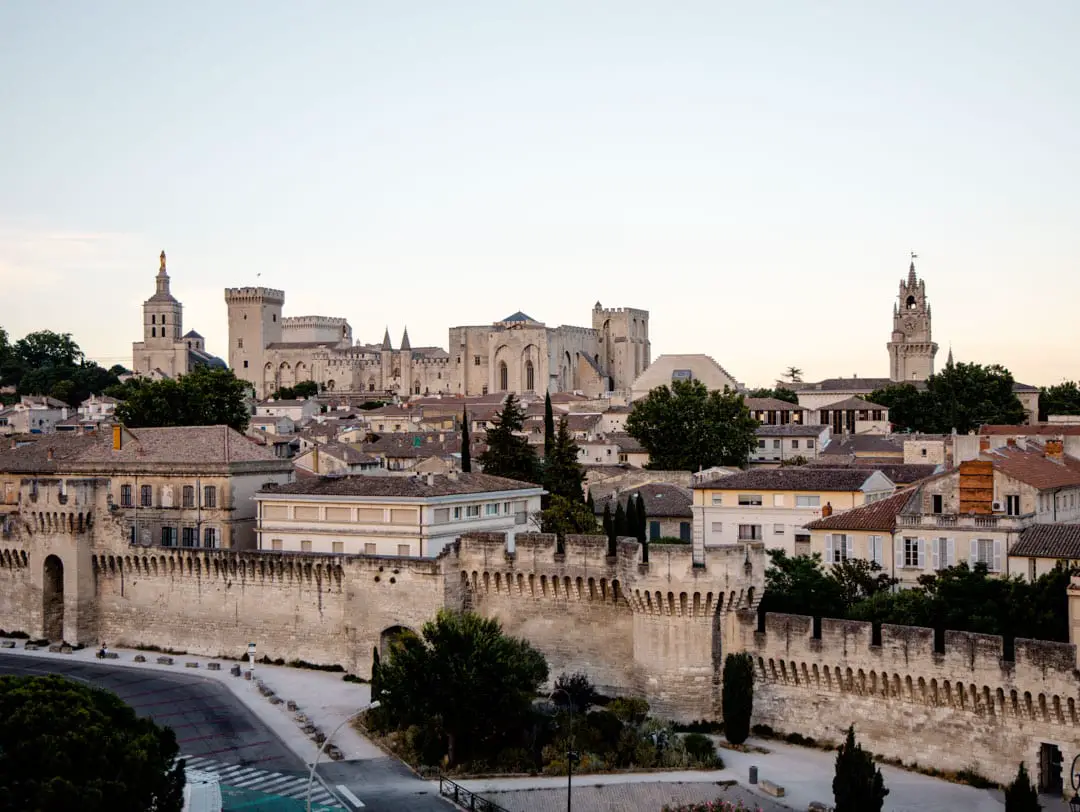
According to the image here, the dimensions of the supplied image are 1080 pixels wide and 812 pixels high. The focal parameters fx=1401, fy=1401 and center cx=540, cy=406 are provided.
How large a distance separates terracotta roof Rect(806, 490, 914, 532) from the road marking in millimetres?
21721

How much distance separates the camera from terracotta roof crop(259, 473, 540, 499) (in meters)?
49.8

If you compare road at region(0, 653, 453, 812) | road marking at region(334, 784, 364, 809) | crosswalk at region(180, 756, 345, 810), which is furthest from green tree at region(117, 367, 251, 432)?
road marking at region(334, 784, 364, 809)

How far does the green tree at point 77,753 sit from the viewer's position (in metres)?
26.5

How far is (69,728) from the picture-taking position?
28094 mm

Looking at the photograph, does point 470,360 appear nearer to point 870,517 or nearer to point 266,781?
point 870,517

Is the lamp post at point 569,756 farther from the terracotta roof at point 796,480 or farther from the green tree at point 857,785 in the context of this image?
the terracotta roof at point 796,480

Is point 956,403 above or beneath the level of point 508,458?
above

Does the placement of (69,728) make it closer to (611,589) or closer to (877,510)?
(611,589)

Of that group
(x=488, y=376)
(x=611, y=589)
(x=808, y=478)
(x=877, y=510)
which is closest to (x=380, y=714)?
(x=611, y=589)

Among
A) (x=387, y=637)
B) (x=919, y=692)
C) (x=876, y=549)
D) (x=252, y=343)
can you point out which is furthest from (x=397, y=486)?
(x=252, y=343)

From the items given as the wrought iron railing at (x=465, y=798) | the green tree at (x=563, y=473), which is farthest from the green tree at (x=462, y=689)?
the green tree at (x=563, y=473)

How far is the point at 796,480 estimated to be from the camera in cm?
5859

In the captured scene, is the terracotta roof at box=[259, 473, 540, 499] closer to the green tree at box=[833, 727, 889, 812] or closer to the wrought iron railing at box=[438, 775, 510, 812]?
the wrought iron railing at box=[438, 775, 510, 812]

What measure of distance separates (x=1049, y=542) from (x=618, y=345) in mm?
152084
